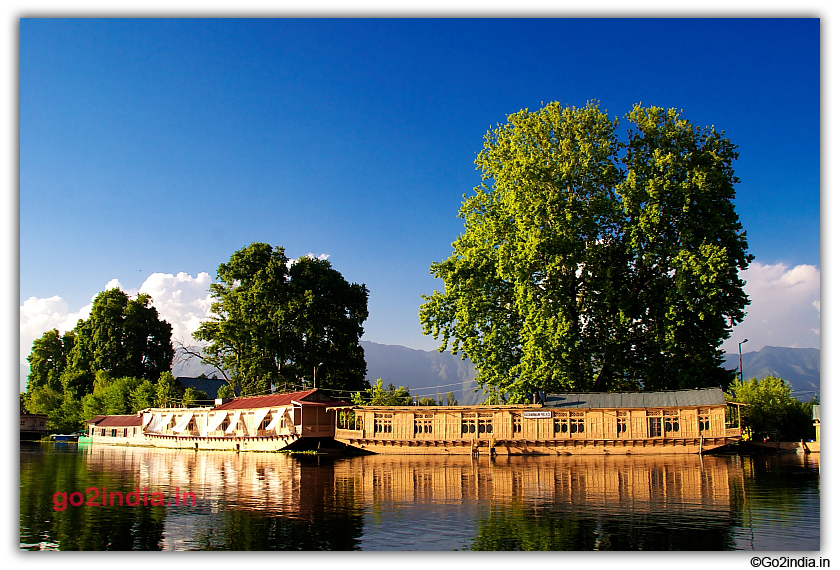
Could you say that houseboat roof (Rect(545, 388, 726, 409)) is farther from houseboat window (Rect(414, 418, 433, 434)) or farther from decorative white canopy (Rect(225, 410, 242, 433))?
decorative white canopy (Rect(225, 410, 242, 433))

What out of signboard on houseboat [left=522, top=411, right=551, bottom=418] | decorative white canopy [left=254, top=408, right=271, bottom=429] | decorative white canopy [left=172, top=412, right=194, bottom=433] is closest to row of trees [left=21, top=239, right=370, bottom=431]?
decorative white canopy [left=172, top=412, right=194, bottom=433]

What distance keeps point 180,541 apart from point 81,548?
1.78 m

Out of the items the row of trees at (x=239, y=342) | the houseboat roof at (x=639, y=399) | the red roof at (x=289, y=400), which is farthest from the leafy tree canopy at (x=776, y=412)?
the row of trees at (x=239, y=342)

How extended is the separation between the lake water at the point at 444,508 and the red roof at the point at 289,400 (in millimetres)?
10594

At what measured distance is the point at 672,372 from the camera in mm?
31141

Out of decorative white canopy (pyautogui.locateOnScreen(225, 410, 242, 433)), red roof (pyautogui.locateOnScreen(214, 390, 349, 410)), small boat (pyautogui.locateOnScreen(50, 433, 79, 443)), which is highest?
Answer: red roof (pyautogui.locateOnScreen(214, 390, 349, 410))

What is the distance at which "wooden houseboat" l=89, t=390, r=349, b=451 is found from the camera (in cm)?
3716

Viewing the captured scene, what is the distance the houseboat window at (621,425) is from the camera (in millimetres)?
29719

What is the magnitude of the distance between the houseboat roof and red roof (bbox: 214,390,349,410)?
13294 millimetres

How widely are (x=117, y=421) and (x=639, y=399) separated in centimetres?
4376

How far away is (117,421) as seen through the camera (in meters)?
55.1

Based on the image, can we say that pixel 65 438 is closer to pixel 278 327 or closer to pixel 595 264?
pixel 278 327

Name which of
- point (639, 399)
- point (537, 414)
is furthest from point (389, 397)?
point (639, 399)
